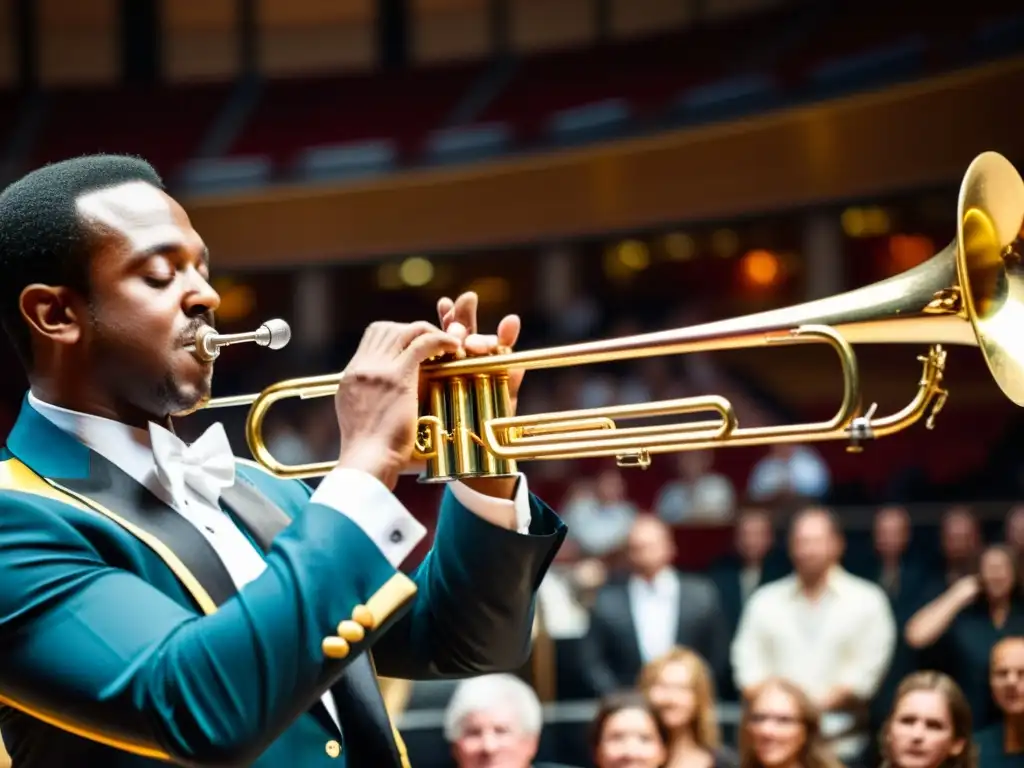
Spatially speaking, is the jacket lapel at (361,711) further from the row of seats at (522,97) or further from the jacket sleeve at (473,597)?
the row of seats at (522,97)

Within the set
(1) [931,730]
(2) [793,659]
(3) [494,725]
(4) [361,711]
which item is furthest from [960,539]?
(4) [361,711]

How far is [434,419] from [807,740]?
89.5 inches

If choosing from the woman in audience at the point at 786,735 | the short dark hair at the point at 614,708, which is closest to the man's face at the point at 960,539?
the woman in audience at the point at 786,735

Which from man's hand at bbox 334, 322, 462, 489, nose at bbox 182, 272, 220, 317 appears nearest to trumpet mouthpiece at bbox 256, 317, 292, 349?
nose at bbox 182, 272, 220, 317

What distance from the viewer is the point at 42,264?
1.60 meters

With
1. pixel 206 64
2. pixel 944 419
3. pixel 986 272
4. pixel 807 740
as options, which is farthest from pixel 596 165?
pixel 986 272

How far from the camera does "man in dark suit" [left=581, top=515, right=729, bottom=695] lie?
16.4 ft

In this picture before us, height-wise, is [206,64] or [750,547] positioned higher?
[206,64]

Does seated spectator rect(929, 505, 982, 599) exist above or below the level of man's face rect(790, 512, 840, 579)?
above

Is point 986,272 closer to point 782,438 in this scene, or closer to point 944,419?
point 782,438

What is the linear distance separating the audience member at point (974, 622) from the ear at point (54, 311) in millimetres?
3429

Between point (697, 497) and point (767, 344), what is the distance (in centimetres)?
649

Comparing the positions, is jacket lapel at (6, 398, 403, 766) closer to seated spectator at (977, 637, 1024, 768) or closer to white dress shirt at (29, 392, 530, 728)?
white dress shirt at (29, 392, 530, 728)

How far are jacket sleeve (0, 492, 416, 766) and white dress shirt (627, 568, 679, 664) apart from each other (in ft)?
12.1
